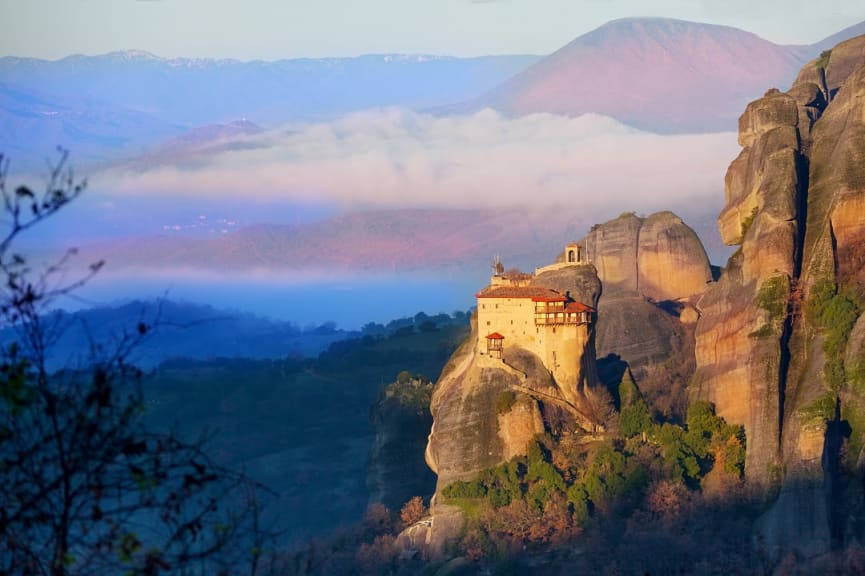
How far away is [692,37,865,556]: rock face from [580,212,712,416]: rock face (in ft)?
33.3

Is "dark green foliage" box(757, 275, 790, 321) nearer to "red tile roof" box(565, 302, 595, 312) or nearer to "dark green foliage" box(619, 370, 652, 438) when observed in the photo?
"dark green foliage" box(619, 370, 652, 438)

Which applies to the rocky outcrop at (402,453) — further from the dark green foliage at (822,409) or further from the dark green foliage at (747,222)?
the dark green foliage at (822,409)

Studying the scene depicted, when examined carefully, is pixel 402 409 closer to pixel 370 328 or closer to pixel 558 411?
pixel 558 411

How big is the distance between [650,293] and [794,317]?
2800cm

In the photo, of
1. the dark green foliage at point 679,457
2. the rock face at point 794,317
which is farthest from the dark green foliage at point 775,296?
the dark green foliage at point 679,457

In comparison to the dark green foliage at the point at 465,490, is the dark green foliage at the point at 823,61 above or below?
above

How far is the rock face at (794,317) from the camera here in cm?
5906

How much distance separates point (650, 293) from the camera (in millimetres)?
92438

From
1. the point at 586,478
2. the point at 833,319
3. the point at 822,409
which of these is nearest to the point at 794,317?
the point at 833,319

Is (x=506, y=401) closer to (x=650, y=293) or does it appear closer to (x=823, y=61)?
(x=650, y=293)

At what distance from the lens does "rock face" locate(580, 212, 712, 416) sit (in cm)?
8194

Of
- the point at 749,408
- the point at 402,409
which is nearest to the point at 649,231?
the point at 402,409

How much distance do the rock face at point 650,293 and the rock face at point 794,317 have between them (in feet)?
33.3

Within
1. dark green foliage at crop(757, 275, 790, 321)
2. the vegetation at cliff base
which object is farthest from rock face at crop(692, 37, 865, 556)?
the vegetation at cliff base
